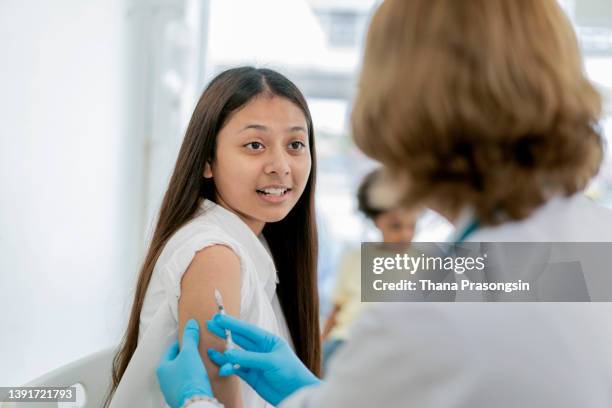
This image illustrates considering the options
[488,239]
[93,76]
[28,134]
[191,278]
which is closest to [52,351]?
[28,134]

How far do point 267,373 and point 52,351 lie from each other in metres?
1.15

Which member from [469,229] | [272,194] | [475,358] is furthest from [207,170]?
[475,358]

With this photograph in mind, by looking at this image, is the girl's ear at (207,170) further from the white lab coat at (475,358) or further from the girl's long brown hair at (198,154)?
the white lab coat at (475,358)

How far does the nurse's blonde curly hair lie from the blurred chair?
0.83 metres

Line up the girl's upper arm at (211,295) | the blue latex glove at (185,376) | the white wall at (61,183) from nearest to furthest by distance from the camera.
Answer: the blue latex glove at (185,376)
the girl's upper arm at (211,295)
the white wall at (61,183)

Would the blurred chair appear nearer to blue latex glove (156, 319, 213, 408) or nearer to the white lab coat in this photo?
blue latex glove (156, 319, 213, 408)

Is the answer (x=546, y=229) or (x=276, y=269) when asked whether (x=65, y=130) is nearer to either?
(x=276, y=269)

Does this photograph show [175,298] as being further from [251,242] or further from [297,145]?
[297,145]

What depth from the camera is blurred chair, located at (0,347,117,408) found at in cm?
127

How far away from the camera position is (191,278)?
3.92 feet

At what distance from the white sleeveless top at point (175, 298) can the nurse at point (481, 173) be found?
1.53 ft

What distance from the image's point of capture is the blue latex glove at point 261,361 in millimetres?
1105

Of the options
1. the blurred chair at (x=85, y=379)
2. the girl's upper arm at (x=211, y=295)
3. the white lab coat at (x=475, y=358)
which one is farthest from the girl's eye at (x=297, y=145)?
the white lab coat at (x=475, y=358)

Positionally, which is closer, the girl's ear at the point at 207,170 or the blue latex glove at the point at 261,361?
the blue latex glove at the point at 261,361
